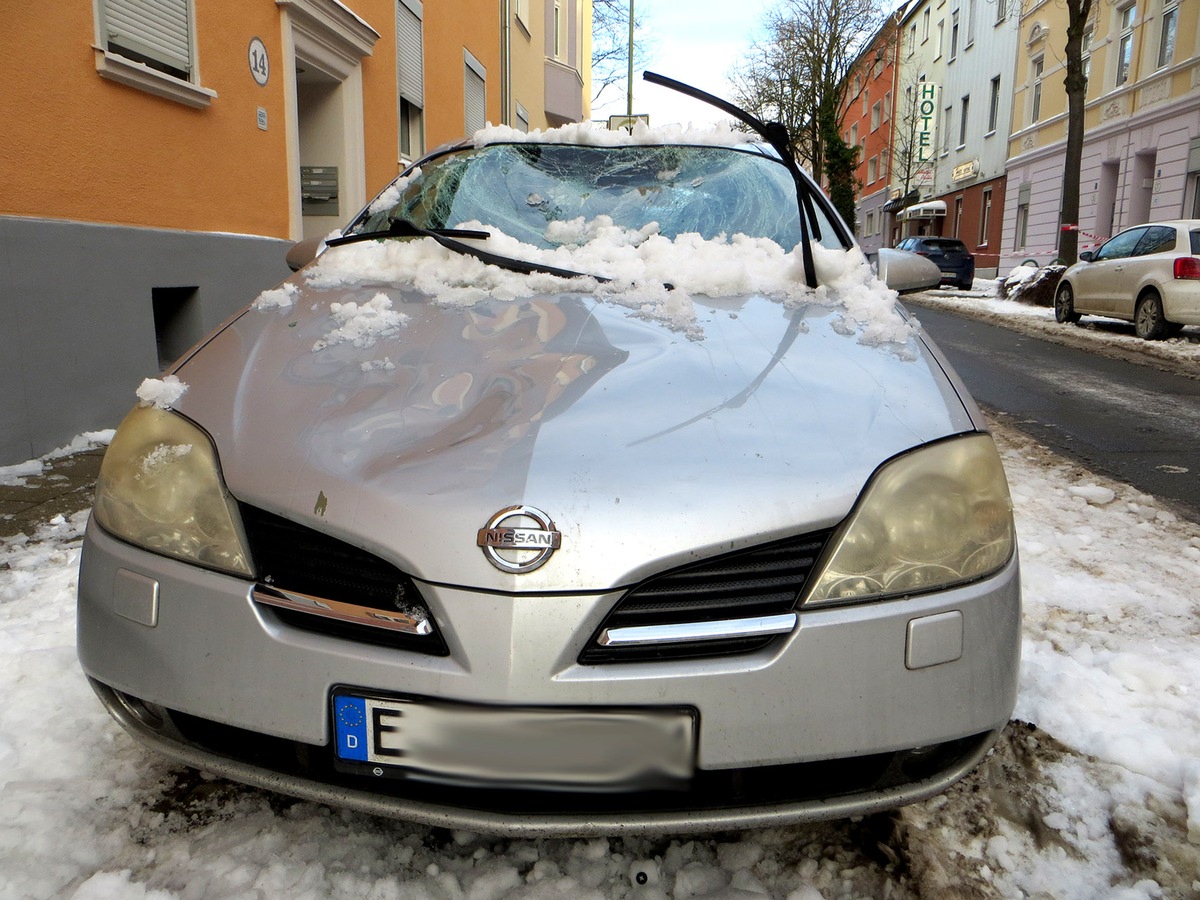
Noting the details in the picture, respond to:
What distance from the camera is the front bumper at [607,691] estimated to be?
1.27 metres

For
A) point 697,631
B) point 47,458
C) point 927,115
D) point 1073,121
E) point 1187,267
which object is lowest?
point 47,458

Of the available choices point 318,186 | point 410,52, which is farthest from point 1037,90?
point 318,186

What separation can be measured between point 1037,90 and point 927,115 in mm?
9412

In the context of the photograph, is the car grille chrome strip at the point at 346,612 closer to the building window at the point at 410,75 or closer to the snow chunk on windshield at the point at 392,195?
the snow chunk on windshield at the point at 392,195

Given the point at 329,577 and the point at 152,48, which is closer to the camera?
the point at 329,577

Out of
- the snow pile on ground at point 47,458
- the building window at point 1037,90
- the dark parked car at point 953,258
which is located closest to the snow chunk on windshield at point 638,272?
the snow pile on ground at point 47,458

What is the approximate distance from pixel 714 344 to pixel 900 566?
0.61 m

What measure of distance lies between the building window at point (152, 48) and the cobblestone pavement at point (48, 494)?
2.18 meters

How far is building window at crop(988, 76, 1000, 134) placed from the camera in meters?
29.0

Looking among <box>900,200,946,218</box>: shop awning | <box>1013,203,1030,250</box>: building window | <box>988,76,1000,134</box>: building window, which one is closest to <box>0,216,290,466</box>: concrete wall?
<box>1013,203,1030,250</box>: building window

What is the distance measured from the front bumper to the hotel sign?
3768cm

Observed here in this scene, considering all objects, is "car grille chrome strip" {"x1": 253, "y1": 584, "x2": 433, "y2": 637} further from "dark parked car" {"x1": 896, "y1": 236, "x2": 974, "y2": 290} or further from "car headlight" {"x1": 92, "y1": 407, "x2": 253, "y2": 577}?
"dark parked car" {"x1": 896, "y1": 236, "x2": 974, "y2": 290}

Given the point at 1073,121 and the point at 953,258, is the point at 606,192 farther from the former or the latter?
the point at 953,258

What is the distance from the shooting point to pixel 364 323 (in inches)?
76.0
